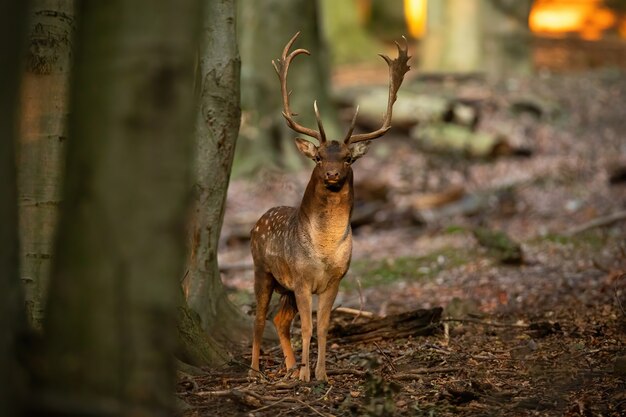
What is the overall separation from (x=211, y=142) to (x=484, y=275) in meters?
4.65

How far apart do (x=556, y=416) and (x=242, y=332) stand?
3447 mm

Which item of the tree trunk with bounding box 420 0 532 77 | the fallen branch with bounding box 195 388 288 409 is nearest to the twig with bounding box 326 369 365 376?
the fallen branch with bounding box 195 388 288 409

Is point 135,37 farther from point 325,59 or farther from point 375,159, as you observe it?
point 325,59

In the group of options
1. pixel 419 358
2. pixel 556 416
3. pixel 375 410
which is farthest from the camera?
pixel 419 358

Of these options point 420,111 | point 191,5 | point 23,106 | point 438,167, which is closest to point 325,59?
point 420,111

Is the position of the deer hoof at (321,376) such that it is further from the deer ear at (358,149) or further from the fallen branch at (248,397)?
the deer ear at (358,149)

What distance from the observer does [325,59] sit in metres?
21.0

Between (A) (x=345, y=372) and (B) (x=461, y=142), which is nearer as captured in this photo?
(A) (x=345, y=372)

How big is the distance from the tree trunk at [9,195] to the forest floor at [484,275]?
2.39 meters

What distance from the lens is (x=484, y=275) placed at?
470 inches

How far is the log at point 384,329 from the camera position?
857cm

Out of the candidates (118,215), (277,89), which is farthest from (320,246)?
(277,89)

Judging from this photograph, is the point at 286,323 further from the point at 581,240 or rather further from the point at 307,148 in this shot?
the point at 581,240

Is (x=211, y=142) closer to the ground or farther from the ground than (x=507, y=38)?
closer to the ground
